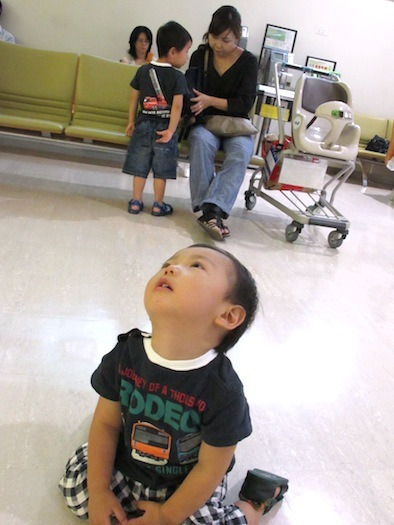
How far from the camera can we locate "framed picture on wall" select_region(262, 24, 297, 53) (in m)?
5.10

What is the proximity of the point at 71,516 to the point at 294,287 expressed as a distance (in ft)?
4.80

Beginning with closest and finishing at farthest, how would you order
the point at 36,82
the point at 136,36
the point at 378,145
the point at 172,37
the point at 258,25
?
the point at 172,37 < the point at 36,82 < the point at 136,36 < the point at 258,25 < the point at 378,145

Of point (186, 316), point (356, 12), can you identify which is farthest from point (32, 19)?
point (186, 316)

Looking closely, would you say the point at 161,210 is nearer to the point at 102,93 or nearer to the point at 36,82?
the point at 102,93

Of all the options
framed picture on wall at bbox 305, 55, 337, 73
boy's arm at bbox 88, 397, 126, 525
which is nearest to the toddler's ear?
boy's arm at bbox 88, 397, 126, 525

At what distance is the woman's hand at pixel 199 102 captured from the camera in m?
2.70

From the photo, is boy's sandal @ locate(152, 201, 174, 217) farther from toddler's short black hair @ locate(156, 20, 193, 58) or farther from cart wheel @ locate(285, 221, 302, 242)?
toddler's short black hair @ locate(156, 20, 193, 58)

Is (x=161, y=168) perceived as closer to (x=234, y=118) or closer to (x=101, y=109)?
(x=234, y=118)

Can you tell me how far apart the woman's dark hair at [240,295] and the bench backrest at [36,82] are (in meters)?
2.86

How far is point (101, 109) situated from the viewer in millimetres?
3330

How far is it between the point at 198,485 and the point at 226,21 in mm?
2450

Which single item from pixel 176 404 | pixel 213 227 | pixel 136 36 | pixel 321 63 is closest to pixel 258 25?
pixel 321 63

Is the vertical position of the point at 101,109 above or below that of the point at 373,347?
above

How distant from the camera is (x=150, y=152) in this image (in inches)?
106
